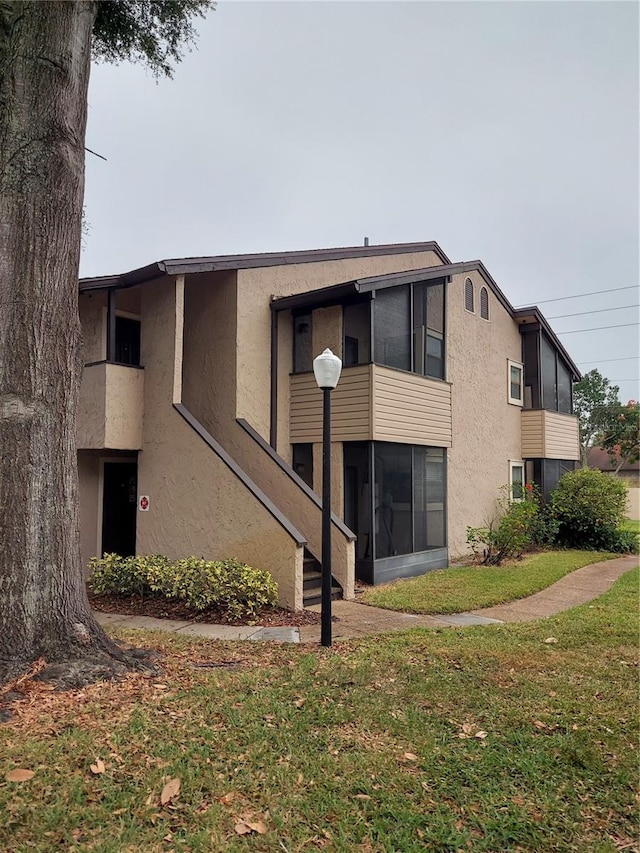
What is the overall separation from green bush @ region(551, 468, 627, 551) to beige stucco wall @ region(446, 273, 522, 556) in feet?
5.52

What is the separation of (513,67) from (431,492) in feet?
25.7

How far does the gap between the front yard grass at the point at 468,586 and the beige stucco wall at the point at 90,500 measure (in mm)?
5410

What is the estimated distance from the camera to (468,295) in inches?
567

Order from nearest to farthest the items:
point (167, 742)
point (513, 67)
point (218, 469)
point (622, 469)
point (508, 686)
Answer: point (167, 742), point (508, 686), point (218, 469), point (513, 67), point (622, 469)

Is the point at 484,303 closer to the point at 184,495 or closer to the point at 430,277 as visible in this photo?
the point at 430,277

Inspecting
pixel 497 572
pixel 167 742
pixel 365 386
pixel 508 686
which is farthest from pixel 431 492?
pixel 167 742

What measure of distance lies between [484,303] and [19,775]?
14.2m

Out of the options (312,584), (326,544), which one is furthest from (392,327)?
(326,544)

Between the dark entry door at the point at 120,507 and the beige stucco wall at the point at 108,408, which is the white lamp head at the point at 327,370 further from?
the dark entry door at the point at 120,507

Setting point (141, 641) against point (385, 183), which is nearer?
point (141, 641)

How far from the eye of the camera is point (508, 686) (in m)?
4.91

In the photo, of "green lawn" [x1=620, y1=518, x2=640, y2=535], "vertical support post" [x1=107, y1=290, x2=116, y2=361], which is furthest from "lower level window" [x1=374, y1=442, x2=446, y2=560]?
"green lawn" [x1=620, y1=518, x2=640, y2=535]

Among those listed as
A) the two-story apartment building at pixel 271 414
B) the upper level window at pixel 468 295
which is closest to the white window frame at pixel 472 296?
the upper level window at pixel 468 295

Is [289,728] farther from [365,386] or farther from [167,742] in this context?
[365,386]
